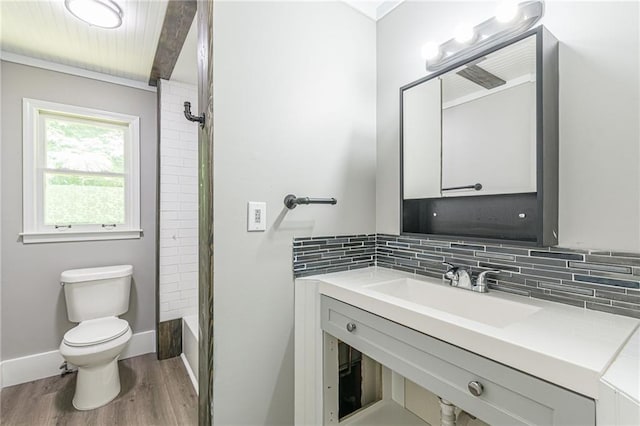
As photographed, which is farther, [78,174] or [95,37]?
[78,174]

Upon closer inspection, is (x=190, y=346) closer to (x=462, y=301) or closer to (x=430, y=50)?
(x=462, y=301)

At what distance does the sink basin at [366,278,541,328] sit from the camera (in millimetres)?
966

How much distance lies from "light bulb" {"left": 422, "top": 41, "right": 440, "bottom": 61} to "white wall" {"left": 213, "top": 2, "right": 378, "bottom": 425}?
1.22 ft

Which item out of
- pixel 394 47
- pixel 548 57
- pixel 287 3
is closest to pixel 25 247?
pixel 287 3

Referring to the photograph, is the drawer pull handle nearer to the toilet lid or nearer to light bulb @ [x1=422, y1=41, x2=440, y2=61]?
light bulb @ [x1=422, y1=41, x2=440, y2=61]

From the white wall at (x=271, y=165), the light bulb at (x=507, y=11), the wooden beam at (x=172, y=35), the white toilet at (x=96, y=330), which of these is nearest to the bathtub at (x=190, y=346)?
the white toilet at (x=96, y=330)

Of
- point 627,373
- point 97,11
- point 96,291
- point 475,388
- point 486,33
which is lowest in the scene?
point 96,291

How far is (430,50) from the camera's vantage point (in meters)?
1.27

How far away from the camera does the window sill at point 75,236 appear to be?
209 centimetres

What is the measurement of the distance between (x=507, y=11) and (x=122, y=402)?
9.38 ft

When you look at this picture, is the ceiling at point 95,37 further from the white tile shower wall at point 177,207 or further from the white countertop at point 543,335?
the white countertop at point 543,335

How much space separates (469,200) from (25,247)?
114 inches

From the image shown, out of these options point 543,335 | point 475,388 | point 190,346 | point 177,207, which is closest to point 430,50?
point 543,335

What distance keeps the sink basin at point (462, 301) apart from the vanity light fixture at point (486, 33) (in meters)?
0.94
